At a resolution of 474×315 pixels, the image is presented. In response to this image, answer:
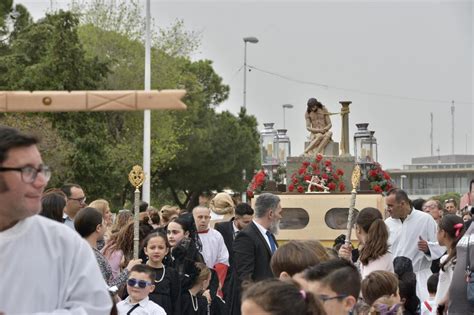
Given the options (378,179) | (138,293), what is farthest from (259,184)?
(138,293)

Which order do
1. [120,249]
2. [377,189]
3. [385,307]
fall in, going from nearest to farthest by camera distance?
[385,307]
[120,249]
[377,189]

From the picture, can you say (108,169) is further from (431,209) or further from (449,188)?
(449,188)

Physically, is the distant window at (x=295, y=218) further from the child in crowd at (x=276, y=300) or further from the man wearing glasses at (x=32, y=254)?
the man wearing glasses at (x=32, y=254)

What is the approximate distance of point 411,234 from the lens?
13500 mm

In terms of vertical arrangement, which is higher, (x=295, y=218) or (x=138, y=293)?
(x=295, y=218)

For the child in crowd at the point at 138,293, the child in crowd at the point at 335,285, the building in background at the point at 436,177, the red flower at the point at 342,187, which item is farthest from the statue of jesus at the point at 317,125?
the building in background at the point at 436,177

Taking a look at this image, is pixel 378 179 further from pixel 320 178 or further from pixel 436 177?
pixel 436 177

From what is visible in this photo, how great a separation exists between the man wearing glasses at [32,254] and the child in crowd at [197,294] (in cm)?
740

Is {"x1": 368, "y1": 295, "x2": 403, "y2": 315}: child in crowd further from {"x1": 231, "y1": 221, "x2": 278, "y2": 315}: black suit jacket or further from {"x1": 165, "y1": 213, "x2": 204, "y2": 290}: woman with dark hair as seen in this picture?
{"x1": 165, "y1": 213, "x2": 204, "y2": 290}: woman with dark hair

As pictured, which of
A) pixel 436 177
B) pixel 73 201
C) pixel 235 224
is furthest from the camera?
pixel 436 177

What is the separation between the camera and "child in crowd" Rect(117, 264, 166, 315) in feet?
33.6

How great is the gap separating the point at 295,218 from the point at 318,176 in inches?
53.3

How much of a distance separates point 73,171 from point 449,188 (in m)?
91.7

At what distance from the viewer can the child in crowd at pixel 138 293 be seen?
10.2 metres
